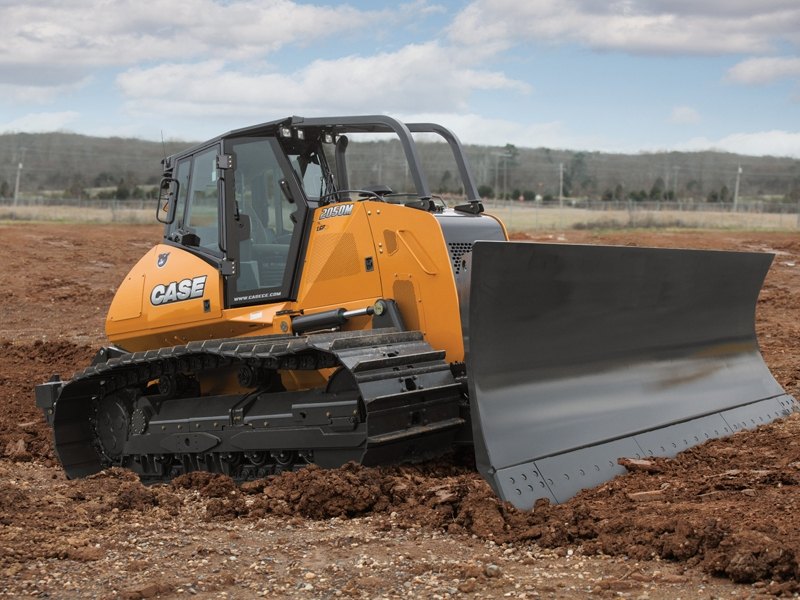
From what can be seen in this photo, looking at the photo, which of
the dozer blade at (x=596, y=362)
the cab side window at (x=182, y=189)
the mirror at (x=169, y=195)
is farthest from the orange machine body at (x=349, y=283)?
the dozer blade at (x=596, y=362)

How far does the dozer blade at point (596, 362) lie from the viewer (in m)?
6.31

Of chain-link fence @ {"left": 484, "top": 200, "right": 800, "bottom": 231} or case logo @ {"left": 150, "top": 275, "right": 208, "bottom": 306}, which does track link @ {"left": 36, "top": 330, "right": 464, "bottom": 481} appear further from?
chain-link fence @ {"left": 484, "top": 200, "right": 800, "bottom": 231}

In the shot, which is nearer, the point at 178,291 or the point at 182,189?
the point at 178,291

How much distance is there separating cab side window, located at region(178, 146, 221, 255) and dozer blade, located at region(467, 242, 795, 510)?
8.86ft

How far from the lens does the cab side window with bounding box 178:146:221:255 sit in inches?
321

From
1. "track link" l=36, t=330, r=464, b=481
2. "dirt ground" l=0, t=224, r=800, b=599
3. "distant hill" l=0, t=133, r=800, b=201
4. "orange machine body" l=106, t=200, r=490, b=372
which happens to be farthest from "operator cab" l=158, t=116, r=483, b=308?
"distant hill" l=0, t=133, r=800, b=201

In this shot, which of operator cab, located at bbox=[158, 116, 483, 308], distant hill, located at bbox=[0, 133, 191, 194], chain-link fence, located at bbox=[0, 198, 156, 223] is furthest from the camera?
distant hill, located at bbox=[0, 133, 191, 194]

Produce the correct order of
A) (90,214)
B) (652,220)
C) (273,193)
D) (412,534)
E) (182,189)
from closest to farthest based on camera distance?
(412,534) < (273,193) < (182,189) < (652,220) < (90,214)

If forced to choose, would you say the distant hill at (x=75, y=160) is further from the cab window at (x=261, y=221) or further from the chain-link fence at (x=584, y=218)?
the cab window at (x=261, y=221)

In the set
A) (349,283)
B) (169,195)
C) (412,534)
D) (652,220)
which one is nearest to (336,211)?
(349,283)

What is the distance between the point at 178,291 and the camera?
8344 mm

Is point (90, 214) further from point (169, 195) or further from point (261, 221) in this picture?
point (261, 221)

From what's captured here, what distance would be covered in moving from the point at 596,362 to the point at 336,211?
219cm

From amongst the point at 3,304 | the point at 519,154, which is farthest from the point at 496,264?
the point at 519,154
